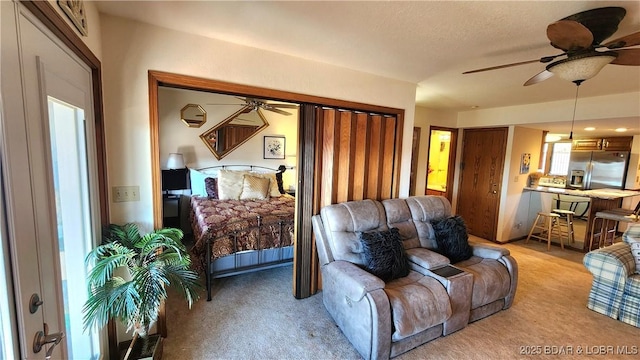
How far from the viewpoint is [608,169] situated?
233 inches

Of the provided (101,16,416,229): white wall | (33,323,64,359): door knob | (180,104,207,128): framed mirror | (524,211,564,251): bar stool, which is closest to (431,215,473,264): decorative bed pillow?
(101,16,416,229): white wall

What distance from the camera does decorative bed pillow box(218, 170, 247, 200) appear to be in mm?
4113

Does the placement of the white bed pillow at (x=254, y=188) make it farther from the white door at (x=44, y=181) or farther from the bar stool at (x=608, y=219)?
the bar stool at (x=608, y=219)

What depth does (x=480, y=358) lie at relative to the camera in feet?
6.71

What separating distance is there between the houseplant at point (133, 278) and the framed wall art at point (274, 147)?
11.1ft

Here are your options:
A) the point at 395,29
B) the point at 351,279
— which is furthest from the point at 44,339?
the point at 395,29

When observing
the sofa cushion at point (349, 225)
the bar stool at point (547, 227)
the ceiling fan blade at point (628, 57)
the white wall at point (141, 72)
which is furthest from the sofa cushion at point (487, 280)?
the bar stool at point (547, 227)

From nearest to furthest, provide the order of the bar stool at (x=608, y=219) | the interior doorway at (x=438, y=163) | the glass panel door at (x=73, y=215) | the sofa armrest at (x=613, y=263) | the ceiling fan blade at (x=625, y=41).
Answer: the glass panel door at (x=73, y=215) → the ceiling fan blade at (x=625, y=41) → the sofa armrest at (x=613, y=263) → the bar stool at (x=608, y=219) → the interior doorway at (x=438, y=163)

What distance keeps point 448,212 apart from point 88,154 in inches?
132

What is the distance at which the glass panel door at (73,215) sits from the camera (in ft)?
4.46

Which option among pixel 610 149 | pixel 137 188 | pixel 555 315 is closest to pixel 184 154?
pixel 137 188

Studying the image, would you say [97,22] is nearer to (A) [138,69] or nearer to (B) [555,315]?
(A) [138,69]

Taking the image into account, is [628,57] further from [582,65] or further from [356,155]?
[356,155]

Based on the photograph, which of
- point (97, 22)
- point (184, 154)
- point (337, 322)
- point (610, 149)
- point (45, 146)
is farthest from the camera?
point (610, 149)
